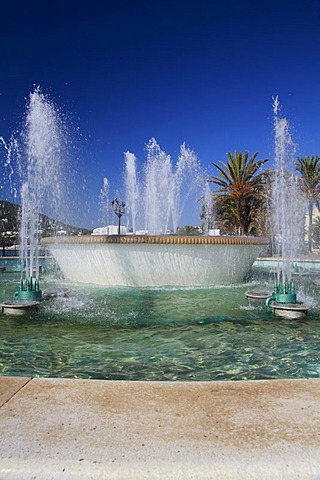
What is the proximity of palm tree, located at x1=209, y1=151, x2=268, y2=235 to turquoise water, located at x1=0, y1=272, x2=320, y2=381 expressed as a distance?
870 inches

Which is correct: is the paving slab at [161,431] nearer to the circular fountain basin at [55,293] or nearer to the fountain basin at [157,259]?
the circular fountain basin at [55,293]

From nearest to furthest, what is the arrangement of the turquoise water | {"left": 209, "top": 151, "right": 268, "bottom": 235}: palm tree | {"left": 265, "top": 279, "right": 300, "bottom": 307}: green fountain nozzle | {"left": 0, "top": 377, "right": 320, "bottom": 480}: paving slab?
{"left": 0, "top": 377, "right": 320, "bottom": 480}: paving slab, the turquoise water, {"left": 265, "top": 279, "right": 300, "bottom": 307}: green fountain nozzle, {"left": 209, "top": 151, "right": 268, "bottom": 235}: palm tree

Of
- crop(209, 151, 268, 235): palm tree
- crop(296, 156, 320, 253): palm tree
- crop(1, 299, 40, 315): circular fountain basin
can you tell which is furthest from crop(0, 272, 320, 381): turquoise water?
crop(296, 156, 320, 253): palm tree

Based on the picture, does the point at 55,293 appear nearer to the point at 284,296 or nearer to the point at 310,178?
the point at 284,296

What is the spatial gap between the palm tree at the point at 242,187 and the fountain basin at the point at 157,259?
744 inches

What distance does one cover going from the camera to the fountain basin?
948 cm

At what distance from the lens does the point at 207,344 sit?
450 cm

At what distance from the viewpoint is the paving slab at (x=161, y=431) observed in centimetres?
154

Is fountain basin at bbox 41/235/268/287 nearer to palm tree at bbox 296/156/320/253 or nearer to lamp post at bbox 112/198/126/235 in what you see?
lamp post at bbox 112/198/126/235

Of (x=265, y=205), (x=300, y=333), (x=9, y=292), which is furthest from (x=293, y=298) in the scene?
(x=265, y=205)

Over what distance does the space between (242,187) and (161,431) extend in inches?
1110

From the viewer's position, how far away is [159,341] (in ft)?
15.3

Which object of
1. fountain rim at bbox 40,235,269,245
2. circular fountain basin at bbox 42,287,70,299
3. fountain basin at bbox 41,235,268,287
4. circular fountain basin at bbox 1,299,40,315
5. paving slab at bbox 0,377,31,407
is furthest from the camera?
fountain basin at bbox 41,235,268,287

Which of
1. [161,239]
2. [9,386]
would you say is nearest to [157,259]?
[161,239]
